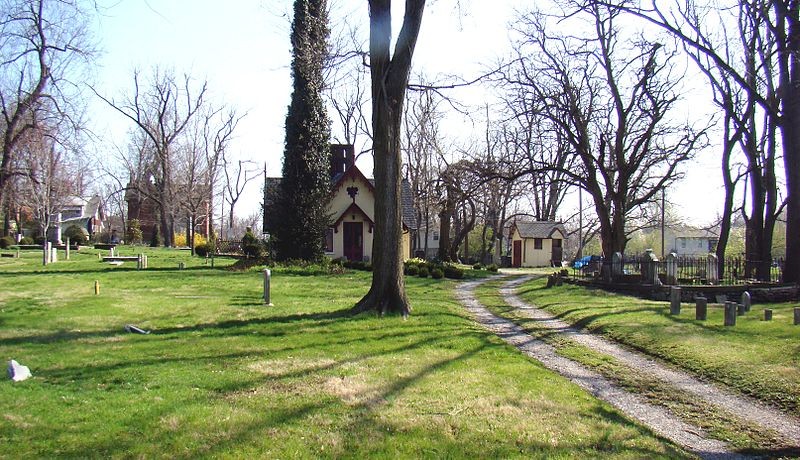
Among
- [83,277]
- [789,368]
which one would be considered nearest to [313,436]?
[789,368]

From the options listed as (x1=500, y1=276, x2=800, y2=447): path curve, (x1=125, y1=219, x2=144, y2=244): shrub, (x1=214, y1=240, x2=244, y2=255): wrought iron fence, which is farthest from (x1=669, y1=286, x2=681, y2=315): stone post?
(x1=125, y1=219, x2=144, y2=244): shrub

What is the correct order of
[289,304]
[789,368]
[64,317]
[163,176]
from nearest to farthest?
[789,368] < [64,317] < [289,304] < [163,176]

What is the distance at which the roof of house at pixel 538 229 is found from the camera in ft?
194

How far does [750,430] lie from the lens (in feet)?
22.6

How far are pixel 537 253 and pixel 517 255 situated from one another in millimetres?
1985

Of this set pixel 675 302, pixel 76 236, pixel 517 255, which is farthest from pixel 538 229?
pixel 675 302

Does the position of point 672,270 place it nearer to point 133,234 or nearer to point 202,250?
point 202,250

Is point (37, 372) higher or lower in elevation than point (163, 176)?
lower

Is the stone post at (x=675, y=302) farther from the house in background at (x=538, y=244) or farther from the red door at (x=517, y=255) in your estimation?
the red door at (x=517, y=255)

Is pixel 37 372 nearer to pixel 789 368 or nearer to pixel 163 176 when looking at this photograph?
pixel 789 368

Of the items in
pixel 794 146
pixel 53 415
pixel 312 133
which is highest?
pixel 312 133

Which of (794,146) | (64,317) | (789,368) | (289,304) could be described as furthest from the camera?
(794,146)

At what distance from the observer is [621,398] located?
8195 millimetres

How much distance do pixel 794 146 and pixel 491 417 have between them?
19.7 meters
